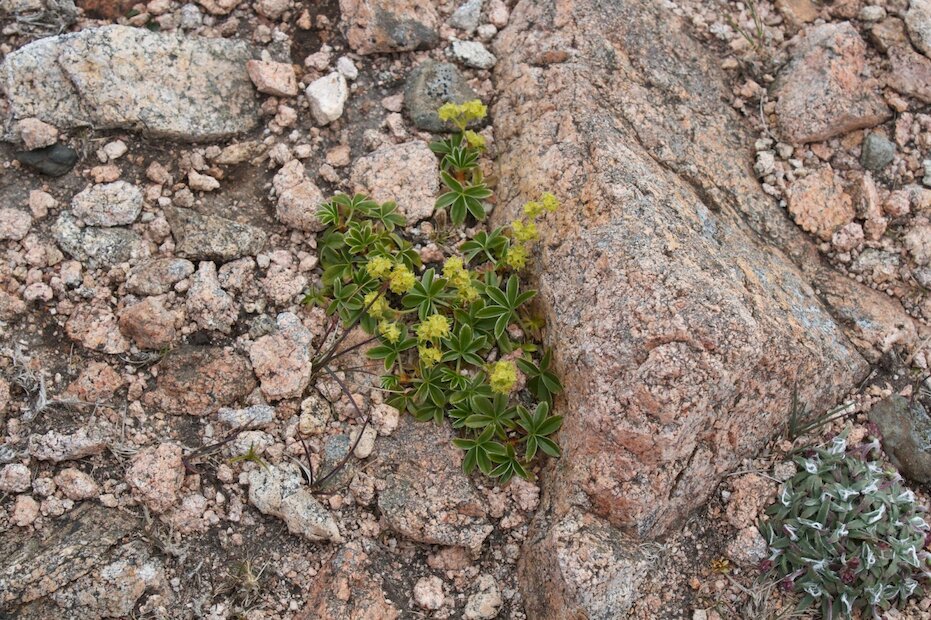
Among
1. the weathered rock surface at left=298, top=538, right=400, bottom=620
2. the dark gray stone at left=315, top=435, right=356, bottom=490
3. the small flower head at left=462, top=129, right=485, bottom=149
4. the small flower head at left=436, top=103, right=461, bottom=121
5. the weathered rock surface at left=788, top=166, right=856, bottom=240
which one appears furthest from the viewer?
the weathered rock surface at left=788, top=166, right=856, bottom=240

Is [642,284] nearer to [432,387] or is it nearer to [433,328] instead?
[433,328]

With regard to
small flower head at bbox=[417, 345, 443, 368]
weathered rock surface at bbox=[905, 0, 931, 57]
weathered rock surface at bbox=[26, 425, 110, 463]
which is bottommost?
weathered rock surface at bbox=[26, 425, 110, 463]

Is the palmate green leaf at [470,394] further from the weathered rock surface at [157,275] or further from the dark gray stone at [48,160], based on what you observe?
→ the dark gray stone at [48,160]

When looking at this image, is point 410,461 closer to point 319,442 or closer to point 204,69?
point 319,442

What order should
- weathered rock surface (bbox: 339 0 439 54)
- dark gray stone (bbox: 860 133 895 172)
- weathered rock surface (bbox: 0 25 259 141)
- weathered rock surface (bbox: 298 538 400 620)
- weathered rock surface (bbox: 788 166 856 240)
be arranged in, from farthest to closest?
1. weathered rock surface (bbox: 339 0 439 54)
2. dark gray stone (bbox: 860 133 895 172)
3. weathered rock surface (bbox: 788 166 856 240)
4. weathered rock surface (bbox: 0 25 259 141)
5. weathered rock surface (bbox: 298 538 400 620)

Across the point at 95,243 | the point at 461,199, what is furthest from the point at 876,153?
the point at 95,243

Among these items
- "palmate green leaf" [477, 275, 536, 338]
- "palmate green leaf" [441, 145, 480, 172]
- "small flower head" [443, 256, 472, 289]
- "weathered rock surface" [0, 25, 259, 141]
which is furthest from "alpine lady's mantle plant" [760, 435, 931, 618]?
"weathered rock surface" [0, 25, 259, 141]

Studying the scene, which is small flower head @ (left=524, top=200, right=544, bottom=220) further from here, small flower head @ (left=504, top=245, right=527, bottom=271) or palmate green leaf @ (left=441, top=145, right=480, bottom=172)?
palmate green leaf @ (left=441, top=145, right=480, bottom=172)
